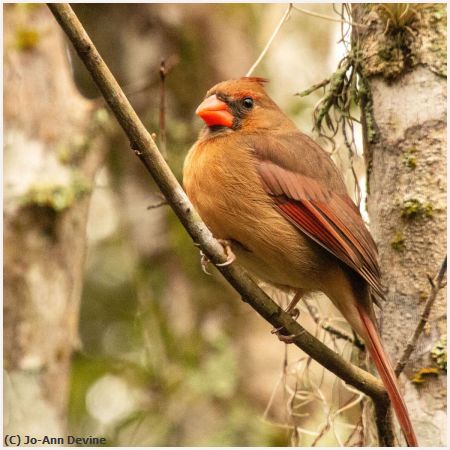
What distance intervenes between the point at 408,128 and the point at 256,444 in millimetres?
3149

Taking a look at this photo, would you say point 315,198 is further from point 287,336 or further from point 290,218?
point 287,336

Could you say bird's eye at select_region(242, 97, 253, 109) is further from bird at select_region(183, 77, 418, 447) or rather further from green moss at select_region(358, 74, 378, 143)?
green moss at select_region(358, 74, 378, 143)

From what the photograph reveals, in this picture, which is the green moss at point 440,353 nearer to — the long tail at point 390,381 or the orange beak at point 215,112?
the long tail at point 390,381

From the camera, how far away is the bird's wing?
11.6 feet

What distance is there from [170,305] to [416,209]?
12.8 feet

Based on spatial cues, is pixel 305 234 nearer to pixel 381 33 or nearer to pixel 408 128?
pixel 408 128

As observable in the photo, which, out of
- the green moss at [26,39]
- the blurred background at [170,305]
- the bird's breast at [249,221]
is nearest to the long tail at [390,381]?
the bird's breast at [249,221]

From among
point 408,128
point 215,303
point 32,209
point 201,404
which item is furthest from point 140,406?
point 408,128

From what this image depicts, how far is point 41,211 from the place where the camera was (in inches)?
201

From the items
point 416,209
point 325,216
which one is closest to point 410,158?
point 416,209

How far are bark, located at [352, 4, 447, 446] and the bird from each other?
0.39 ft

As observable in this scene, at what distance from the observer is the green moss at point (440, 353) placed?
330 cm

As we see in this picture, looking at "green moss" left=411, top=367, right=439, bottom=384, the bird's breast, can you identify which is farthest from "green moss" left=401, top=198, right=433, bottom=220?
"green moss" left=411, top=367, right=439, bottom=384

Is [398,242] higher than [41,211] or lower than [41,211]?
lower
